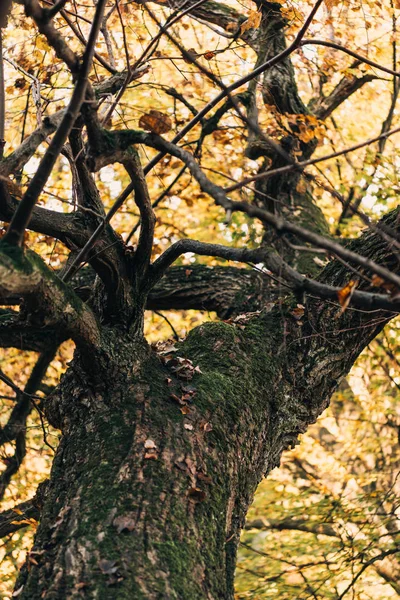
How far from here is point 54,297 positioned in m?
3.39

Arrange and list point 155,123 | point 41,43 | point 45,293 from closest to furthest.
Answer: point 45,293 < point 155,123 < point 41,43

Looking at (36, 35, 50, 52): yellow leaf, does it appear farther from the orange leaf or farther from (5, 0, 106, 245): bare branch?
(5, 0, 106, 245): bare branch

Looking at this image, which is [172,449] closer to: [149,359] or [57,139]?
[149,359]

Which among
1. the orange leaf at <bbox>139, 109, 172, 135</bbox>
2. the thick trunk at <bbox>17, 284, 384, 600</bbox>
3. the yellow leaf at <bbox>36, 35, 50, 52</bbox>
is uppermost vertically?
the yellow leaf at <bbox>36, 35, 50, 52</bbox>

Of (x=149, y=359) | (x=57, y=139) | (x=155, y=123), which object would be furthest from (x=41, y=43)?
(x=57, y=139)

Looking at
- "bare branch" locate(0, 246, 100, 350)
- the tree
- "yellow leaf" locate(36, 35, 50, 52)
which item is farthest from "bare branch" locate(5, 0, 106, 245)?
"yellow leaf" locate(36, 35, 50, 52)

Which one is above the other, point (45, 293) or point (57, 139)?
point (57, 139)

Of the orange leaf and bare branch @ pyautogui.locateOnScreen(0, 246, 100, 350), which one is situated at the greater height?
the orange leaf

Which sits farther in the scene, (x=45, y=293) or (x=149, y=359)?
(x=149, y=359)

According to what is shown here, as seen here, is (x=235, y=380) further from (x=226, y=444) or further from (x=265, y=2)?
(x=265, y=2)

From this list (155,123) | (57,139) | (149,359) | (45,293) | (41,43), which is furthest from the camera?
(41,43)

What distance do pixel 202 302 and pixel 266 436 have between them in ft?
7.14

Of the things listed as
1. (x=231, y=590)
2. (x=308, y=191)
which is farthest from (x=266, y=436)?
(x=308, y=191)

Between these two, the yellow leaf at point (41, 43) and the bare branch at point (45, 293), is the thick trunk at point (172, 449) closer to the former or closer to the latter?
the bare branch at point (45, 293)
